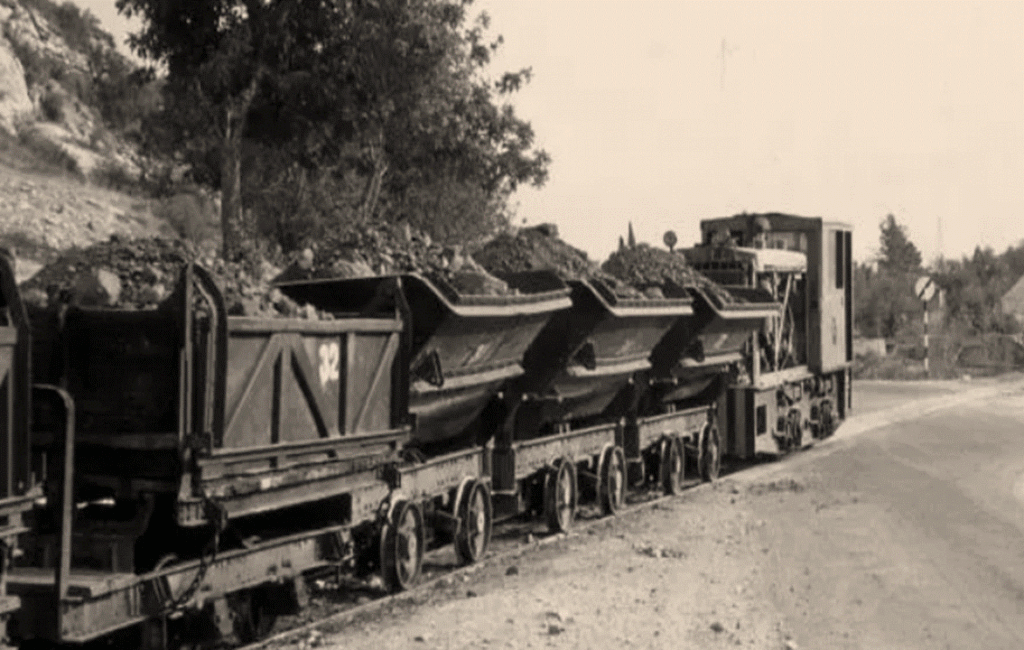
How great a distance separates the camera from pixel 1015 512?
15141 millimetres

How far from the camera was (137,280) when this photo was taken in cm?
895

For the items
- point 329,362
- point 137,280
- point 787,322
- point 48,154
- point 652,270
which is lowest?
point 329,362

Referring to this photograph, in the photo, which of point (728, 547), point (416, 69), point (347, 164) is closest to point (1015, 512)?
point (728, 547)

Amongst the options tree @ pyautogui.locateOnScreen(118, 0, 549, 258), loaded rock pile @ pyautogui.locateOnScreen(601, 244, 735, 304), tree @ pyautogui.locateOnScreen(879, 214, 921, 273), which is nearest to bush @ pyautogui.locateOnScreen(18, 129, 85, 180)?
tree @ pyautogui.locateOnScreen(118, 0, 549, 258)

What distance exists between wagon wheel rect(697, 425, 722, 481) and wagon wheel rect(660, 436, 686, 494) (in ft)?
3.90

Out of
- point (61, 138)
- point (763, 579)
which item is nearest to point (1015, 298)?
point (61, 138)

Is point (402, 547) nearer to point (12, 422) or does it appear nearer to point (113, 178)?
point (12, 422)

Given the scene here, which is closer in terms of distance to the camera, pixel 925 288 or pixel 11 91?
pixel 925 288

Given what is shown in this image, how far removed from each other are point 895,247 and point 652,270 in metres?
110

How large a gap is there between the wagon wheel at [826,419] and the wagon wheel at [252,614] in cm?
1594

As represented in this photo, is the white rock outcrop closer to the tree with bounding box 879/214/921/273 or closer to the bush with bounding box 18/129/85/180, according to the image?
the bush with bounding box 18/129/85/180

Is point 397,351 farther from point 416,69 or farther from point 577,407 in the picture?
point 416,69

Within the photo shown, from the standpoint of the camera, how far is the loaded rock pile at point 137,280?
28.0 ft

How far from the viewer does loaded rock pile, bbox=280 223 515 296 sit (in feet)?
37.4
